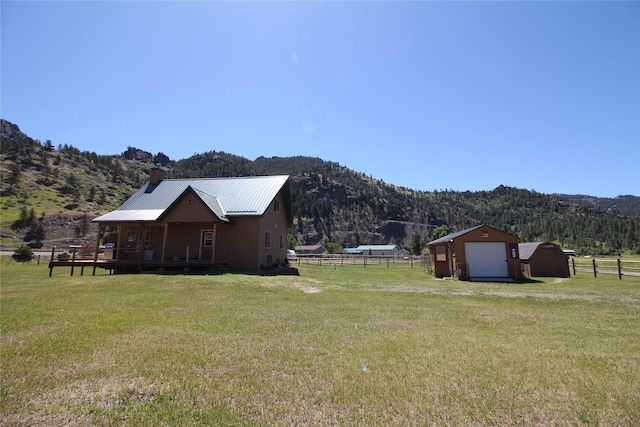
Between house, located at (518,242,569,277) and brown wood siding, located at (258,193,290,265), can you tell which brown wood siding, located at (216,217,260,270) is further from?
house, located at (518,242,569,277)

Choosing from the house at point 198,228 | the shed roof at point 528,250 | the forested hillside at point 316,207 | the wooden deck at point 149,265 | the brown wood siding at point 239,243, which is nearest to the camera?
the wooden deck at point 149,265

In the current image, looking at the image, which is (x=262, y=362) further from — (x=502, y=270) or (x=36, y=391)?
(x=502, y=270)

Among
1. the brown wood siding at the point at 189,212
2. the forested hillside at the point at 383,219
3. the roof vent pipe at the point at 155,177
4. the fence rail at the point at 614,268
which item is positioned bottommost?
the fence rail at the point at 614,268

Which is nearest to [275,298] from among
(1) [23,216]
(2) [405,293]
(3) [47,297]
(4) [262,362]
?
(2) [405,293]

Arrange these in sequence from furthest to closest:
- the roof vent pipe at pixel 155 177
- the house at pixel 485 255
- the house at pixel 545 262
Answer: the roof vent pipe at pixel 155 177
the house at pixel 545 262
the house at pixel 485 255

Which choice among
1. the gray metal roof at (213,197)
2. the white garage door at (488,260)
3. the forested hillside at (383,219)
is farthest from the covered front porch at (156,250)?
the forested hillside at (383,219)

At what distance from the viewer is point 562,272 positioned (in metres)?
23.2

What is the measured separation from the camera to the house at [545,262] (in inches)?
913

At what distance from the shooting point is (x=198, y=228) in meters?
23.0

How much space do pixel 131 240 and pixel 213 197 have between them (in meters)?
6.99

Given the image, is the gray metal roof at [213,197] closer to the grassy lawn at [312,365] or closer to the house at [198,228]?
the house at [198,228]

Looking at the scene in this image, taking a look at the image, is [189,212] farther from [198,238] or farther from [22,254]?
[22,254]

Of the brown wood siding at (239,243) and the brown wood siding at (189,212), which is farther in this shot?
the brown wood siding at (239,243)

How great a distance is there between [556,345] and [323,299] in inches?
277
